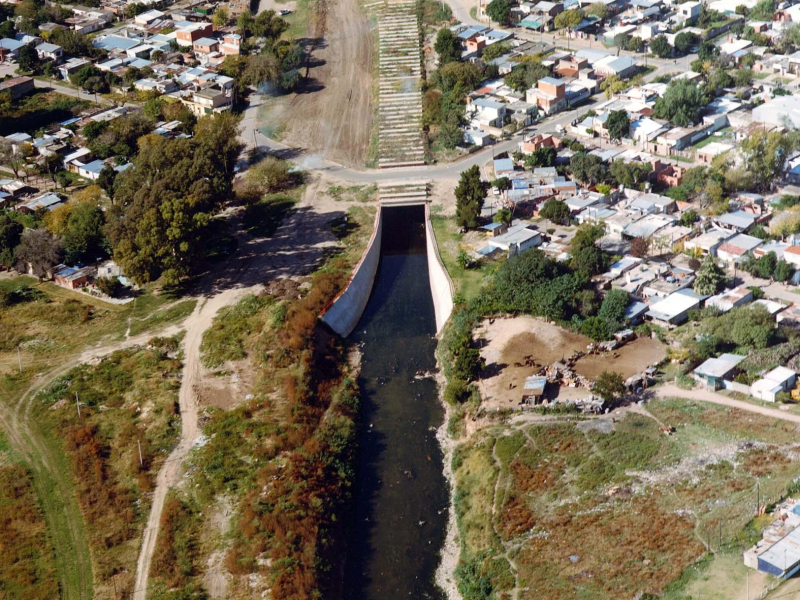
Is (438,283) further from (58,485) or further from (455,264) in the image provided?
(58,485)

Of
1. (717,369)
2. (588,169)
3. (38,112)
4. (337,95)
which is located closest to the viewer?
(717,369)

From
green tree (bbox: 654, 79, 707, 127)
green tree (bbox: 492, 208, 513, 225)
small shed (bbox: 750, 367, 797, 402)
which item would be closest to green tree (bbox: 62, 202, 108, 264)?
green tree (bbox: 492, 208, 513, 225)

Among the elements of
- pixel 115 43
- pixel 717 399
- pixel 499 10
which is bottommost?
pixel 717 399

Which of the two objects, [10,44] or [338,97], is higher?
[10,44]

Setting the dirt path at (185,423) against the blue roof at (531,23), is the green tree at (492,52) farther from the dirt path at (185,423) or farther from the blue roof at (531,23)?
the dirt path at (185,423)

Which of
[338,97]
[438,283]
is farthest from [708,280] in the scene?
[338,97]

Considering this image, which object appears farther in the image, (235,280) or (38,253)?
(38,253)

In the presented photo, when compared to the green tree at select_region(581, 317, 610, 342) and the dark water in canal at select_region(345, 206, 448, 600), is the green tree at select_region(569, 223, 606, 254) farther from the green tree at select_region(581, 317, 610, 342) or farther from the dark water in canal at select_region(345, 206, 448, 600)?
the dark water in canal at select_region(345, 206, 448, 600)
